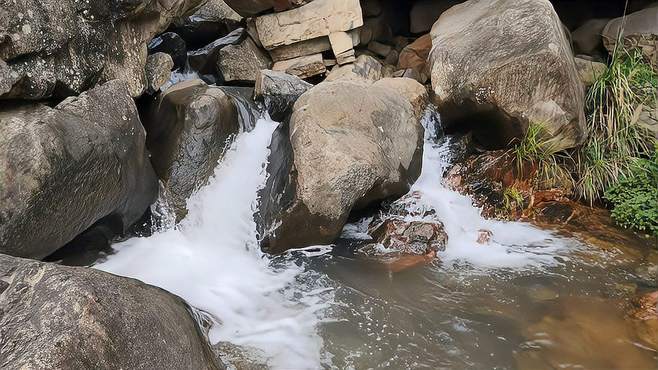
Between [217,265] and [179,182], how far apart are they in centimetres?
121

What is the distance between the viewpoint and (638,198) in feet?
21.1

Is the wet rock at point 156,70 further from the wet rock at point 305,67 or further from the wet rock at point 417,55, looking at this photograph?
the wet rock at point 417,55

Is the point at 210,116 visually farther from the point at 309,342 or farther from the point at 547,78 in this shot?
the point at 547,78

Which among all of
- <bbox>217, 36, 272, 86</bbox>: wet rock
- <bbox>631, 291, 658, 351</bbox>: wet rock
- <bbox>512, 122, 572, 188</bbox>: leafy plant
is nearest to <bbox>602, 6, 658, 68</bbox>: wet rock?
<bbox>512, 122, 572, 188</bbox>: leafy plant

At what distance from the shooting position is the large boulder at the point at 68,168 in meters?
4.03

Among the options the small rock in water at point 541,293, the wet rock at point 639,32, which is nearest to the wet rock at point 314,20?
the wet rock at point 639,32

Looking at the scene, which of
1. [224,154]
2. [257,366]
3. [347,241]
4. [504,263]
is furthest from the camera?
[224,154]

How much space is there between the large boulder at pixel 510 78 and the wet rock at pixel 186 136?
2.99 metres

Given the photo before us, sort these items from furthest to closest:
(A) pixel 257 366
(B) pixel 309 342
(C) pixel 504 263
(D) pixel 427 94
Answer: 1. (D) pixel 427 94
2. (C) pixel 504 263
3. (B) pixel 309 342
4. (A) pixel 257 366

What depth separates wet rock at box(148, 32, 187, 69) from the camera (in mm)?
9062

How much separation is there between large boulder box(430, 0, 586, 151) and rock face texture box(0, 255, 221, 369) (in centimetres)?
494

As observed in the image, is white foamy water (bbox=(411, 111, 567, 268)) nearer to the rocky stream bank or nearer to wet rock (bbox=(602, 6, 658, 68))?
the rocky stream bank

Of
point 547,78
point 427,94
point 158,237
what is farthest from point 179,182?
point 547,78

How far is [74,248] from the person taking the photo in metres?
5.04
